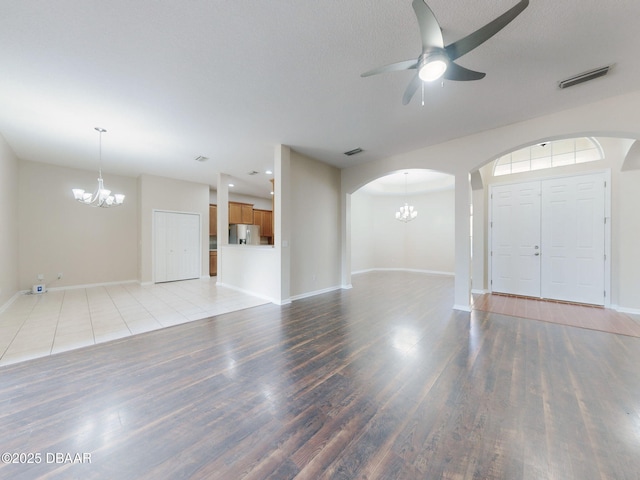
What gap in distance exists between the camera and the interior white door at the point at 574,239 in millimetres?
4320

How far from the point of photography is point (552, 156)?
487 centimetres

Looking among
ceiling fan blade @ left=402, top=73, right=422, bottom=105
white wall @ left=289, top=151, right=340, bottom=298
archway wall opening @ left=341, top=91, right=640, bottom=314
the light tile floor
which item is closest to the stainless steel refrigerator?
the light tile floor

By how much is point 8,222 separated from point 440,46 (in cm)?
735

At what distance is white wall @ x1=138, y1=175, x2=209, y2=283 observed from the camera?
21.2ft

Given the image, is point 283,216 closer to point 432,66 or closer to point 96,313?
point 432,66

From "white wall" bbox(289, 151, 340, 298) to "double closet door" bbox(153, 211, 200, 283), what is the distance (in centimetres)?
421

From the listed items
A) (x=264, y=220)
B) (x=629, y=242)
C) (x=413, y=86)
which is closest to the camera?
(x=413, y=86)

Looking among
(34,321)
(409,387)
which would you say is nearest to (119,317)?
(34,321)

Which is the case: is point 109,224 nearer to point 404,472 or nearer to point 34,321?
point 34,321

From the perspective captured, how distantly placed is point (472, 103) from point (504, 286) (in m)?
4.13

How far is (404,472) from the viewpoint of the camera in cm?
129

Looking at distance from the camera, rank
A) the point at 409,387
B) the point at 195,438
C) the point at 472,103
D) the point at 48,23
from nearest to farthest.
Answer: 1. the point at 195,438
2. the point at 48,23
3. the point at 409,387
4. the point at 472,103

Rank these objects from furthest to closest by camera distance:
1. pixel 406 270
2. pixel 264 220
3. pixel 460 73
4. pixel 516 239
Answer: pixel 264 220 → pixel 406 270 → pixel 516 239 → pixel 460 73

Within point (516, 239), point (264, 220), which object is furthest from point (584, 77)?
point (264, 220)
